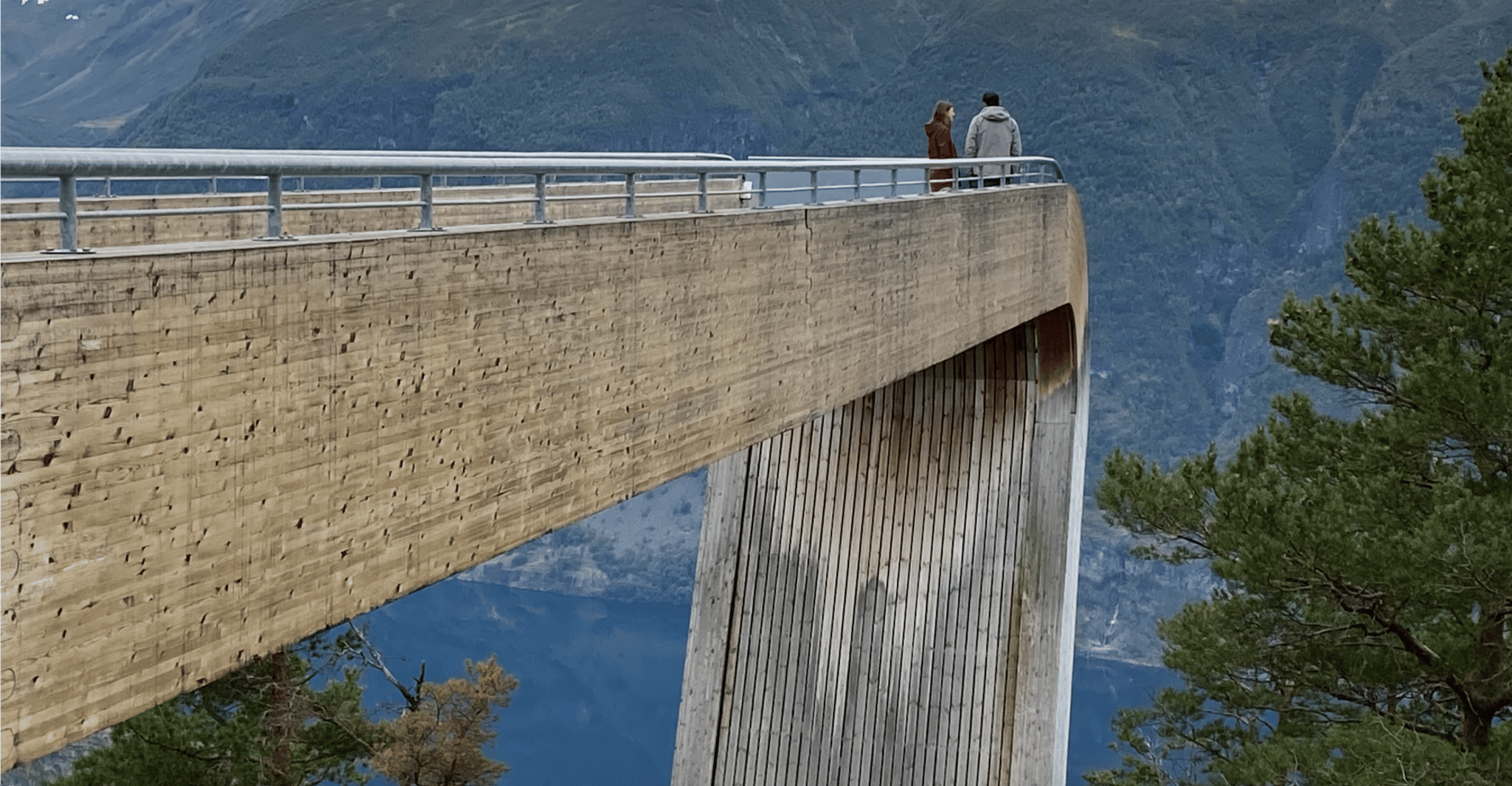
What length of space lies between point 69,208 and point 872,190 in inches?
187

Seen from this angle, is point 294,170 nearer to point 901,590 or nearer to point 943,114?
point 943,114

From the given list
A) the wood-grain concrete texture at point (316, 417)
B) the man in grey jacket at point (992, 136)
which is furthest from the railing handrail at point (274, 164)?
the man in grey jacket at point (992, 136)

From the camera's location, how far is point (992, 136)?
10.1 meters

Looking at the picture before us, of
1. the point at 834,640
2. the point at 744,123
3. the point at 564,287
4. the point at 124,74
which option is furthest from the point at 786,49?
the point at 564,287

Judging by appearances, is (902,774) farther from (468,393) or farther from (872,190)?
(468,393)

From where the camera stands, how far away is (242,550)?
334 cm

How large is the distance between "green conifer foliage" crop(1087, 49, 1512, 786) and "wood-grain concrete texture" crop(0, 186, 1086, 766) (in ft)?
14.7

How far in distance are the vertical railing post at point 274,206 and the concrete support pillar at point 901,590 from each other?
7.93 metres

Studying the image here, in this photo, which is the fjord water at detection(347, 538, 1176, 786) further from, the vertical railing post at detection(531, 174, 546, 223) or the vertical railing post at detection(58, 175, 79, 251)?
the vertical railing post at detection(58, 175, 79, 251)

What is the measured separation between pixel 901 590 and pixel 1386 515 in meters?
3.34

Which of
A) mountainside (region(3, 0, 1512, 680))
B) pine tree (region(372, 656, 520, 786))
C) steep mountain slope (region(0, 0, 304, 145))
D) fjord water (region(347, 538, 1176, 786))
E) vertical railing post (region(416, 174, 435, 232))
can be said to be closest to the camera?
vertical railing post (region(416, 174, 435, 232))

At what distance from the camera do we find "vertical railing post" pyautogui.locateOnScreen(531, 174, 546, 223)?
432cm

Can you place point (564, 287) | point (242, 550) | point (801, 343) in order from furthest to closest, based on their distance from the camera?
point (801, 343) → point (564, 287) → point (242, 550)

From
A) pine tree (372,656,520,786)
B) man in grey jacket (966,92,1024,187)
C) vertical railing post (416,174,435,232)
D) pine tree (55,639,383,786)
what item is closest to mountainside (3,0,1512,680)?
pine tree (372,656,520,786)
